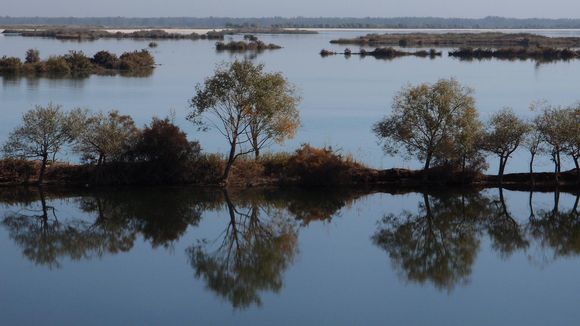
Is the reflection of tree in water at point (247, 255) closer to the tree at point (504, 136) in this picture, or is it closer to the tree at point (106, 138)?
the tree at point (106, 138)

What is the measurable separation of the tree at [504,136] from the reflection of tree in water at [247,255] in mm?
8552

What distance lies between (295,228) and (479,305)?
810cm

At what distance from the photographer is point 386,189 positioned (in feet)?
101

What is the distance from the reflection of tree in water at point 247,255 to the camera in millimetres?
20281

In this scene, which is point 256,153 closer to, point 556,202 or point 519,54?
point 556,202

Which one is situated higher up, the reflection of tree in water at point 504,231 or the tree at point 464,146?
the tree at point 464,146

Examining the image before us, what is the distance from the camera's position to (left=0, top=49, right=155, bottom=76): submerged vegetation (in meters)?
63.8

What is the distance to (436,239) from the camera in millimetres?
25281

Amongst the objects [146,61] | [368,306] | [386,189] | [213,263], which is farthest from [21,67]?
[368,306]

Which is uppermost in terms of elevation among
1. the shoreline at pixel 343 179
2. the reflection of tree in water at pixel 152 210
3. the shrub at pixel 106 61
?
the shrub at pixel 106 61

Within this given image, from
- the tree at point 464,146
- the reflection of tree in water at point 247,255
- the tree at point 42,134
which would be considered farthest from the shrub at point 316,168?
the tree at point 42,134

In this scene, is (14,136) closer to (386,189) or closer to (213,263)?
(213,263)

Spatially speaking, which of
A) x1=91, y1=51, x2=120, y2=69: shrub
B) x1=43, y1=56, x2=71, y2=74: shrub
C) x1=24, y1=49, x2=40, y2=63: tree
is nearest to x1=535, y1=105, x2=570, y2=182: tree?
x1=43, y1=56, x2=71, y2=74: shrub

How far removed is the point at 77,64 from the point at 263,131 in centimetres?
3984
